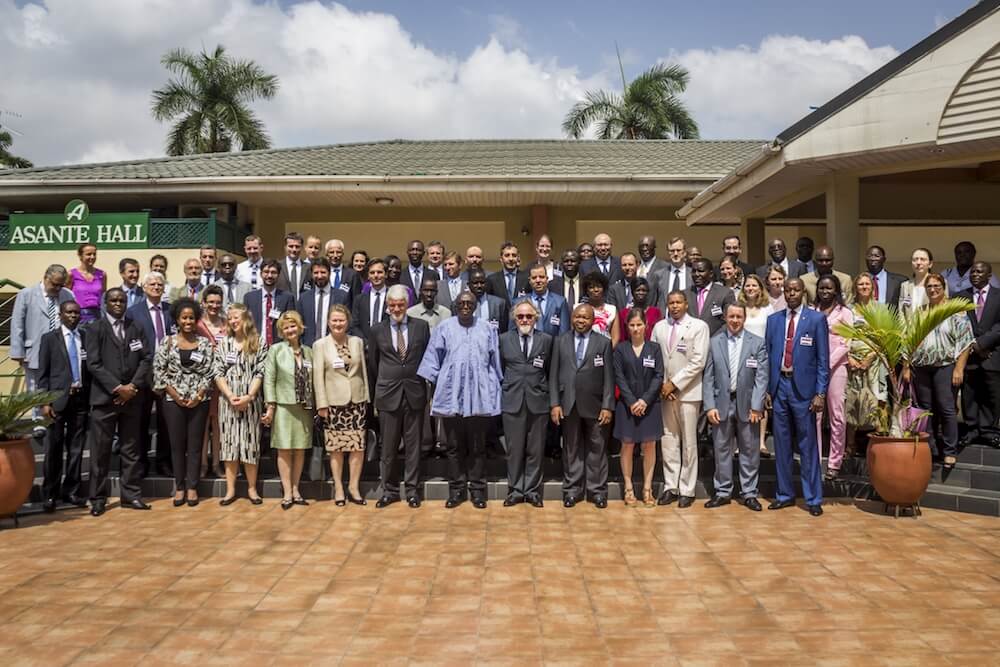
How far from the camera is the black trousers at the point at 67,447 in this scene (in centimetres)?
709

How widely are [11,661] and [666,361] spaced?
546 cm

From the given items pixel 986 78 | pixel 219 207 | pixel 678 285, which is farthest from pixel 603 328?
pixel 219 207

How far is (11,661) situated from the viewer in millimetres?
3939

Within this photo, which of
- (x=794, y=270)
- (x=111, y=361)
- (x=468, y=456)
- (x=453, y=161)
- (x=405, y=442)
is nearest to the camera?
(x=111, y=361)

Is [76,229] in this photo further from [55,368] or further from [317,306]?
[317,306]

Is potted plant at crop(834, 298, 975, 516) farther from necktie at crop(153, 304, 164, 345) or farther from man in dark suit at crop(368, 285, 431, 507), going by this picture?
necktie at crop(153, 304, 164, 345)

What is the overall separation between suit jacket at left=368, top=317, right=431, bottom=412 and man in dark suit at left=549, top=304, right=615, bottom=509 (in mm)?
1258

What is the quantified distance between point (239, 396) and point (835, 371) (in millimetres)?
5612

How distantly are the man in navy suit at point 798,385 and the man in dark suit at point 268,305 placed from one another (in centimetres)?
481

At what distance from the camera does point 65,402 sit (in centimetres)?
702

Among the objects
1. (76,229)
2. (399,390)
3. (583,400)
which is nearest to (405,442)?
(399,390)

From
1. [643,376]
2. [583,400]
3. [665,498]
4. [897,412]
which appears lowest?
[665,498]

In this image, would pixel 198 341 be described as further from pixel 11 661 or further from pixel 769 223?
pixel 769 223

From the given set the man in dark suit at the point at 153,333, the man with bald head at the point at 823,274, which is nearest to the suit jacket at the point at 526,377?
the man with bald head at the point at 823,274
